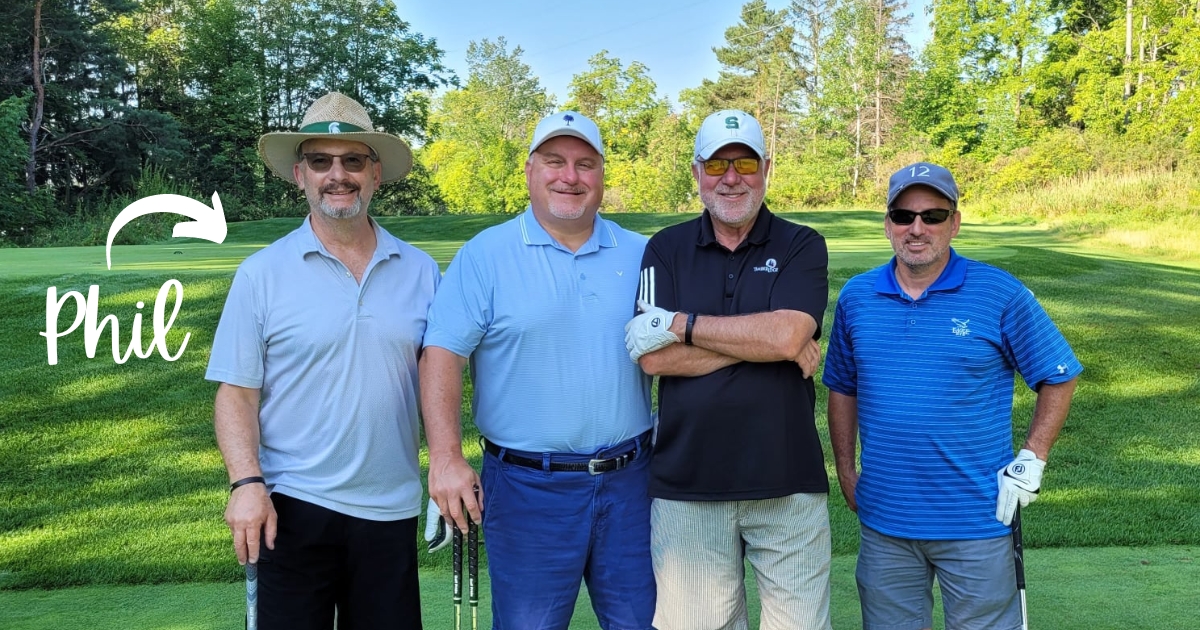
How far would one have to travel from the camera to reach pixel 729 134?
99.5 inches

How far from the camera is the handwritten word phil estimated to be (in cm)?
730

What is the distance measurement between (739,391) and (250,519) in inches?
51.4

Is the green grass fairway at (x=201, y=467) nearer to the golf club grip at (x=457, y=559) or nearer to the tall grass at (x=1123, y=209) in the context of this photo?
the golf club grip at (x=457, y=559)

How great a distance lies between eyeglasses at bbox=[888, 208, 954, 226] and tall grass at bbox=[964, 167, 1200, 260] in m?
13.9

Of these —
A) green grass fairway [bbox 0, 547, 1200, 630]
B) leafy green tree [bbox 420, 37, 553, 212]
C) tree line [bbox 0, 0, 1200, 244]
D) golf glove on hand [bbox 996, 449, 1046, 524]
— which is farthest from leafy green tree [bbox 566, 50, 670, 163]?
golf glove on hand [bbox 996, 449, 1046, 524]

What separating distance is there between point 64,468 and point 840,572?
15.2ft

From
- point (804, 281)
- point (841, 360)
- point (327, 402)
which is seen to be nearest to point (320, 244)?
point (327, 402)

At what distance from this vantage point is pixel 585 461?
2562 millimetres

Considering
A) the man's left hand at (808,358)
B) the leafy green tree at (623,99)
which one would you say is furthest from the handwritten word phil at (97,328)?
the leafy green tree at (623,99)

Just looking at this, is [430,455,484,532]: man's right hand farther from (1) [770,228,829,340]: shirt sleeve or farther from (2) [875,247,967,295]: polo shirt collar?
(2) [875,247,967,295]: polo shirt collar

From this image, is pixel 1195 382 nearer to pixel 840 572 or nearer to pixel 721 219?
pixel 840 572

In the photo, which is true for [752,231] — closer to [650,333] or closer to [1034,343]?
[650,333]

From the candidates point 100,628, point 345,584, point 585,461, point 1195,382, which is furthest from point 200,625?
point 1195,382

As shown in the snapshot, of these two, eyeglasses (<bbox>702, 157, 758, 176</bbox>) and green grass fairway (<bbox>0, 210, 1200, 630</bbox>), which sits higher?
eyeglasses (<bbox>702, 157, 758, 176</bbox>)
